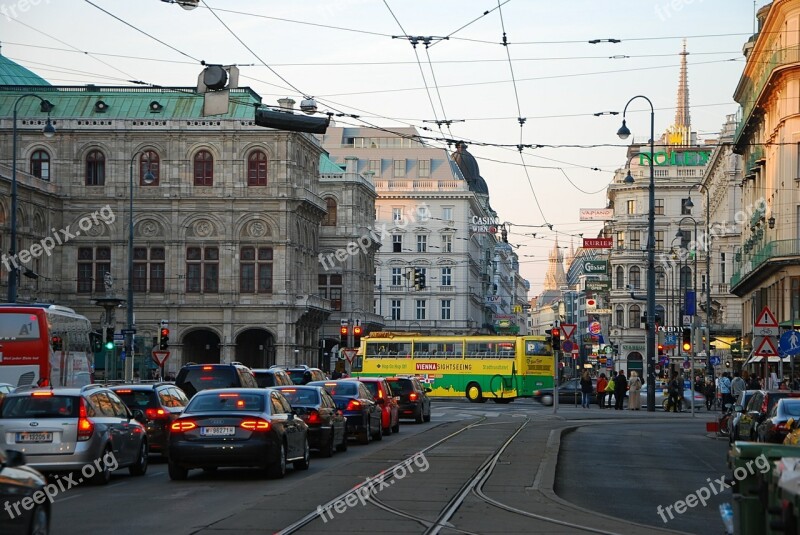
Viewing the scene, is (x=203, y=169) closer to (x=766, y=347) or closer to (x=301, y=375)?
(x=301, y=375)

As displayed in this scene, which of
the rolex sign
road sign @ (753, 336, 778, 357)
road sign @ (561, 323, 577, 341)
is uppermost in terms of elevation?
the rolex sign

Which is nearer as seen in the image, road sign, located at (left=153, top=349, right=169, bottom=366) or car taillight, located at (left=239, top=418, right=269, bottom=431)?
car taillight, located at (left=239, top=418, right=269, bottom=431)

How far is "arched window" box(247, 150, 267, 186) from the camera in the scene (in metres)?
83.9

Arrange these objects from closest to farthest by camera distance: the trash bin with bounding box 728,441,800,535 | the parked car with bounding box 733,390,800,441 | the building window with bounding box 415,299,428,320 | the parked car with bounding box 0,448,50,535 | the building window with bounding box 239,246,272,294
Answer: the trash bin with bounding box 728,441,800,535 → the parked car with bounding box 0,448,50,535 → the parked car with bounding box 733,390,800,441 → the building window with bounding box 239,246,272,294 → the building window with bounding box 415,299,428,320

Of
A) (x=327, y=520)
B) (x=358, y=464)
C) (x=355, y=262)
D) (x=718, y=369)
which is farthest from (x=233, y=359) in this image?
(x=327, y=520)

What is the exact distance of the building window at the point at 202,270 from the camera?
275 feet

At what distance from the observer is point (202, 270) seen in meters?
83.7

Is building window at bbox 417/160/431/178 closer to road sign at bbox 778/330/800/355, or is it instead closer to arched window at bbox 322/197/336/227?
arched window at bbox 322/197/336/227

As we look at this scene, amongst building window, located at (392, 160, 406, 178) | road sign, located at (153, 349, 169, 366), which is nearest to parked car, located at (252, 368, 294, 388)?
road sign, located at (153, 349, 169, 366)

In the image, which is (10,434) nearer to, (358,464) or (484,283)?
(358,464)

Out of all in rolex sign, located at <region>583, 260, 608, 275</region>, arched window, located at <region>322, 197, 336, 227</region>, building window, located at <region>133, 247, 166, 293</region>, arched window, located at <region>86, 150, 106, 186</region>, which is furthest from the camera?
arched window, located at <region>322, 197, 336, 227</region>

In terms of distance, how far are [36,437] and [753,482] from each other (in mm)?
12004

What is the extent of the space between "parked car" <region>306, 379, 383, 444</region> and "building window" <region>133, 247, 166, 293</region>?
53.7m

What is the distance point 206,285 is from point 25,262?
1204 cm
